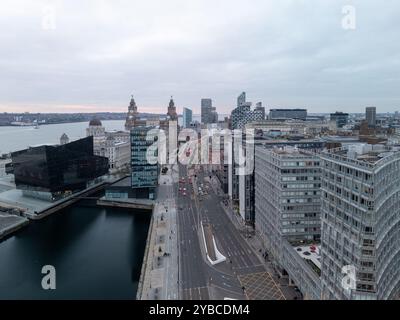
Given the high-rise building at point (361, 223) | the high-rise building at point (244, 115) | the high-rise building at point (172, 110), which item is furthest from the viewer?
the high-rise building at point (172, 110)

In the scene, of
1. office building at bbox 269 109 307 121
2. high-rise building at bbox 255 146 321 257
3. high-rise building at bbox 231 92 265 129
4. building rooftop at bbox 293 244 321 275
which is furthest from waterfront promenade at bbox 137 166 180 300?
office building at bbox 269 109 307 121

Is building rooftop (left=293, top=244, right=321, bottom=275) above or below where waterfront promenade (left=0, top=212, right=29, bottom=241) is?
above

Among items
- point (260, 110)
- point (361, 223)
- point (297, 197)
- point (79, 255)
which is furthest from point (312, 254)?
point (260, 110)

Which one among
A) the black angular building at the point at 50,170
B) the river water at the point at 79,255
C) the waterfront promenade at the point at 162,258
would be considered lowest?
the river water at the point at 79,255

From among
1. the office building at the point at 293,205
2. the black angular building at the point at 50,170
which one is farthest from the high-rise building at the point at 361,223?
the black angular building at the point at 50,170

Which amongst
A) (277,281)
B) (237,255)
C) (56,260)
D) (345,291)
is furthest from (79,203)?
(345,291)

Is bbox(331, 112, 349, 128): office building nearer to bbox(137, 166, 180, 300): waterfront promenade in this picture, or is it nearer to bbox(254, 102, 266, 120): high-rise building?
bbox(254, 102, 266, 120): high-rise building

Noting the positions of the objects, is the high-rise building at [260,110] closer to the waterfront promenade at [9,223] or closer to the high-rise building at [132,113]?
the high-rise building at [132,113]
